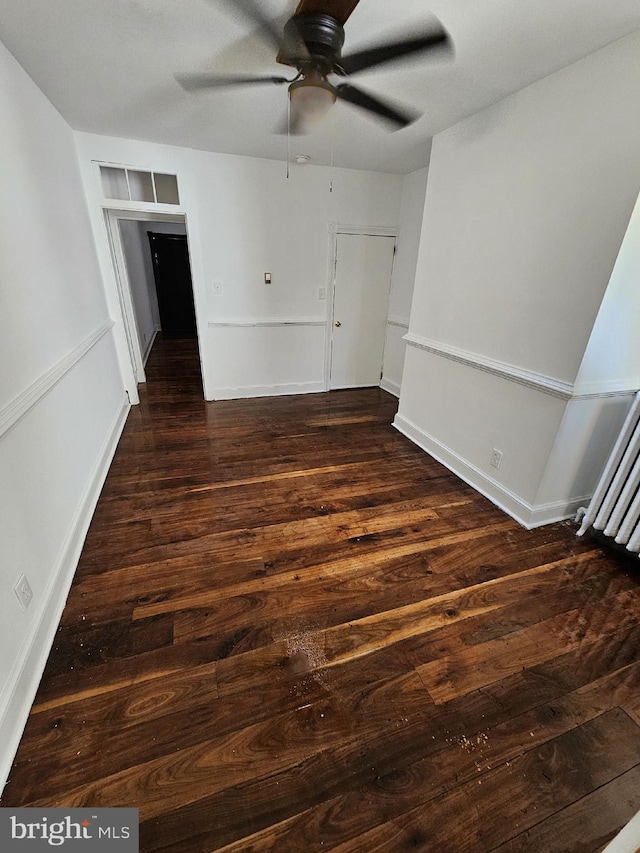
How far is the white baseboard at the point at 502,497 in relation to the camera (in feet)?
7.45

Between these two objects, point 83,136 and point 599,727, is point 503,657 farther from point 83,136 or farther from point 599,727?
point 83,136

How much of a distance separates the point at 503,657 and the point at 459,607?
0.26 meters

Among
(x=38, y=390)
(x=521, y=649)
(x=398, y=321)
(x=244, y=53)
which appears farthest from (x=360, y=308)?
(x=521, y=649)

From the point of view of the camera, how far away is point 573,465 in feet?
7.25

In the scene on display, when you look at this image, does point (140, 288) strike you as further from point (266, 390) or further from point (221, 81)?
point (221, 81)

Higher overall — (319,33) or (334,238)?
(319,33)

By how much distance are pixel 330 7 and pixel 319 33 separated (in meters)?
0.12

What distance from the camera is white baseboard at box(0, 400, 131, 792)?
115cm

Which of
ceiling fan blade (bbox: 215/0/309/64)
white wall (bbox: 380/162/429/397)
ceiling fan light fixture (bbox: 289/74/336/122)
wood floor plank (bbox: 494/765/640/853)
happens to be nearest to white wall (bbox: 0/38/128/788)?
ceiling fan blade (bbox: 215/0/309/64)

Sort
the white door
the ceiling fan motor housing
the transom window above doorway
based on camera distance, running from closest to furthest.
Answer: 1. the ceiling fan motor housing
2. the transom window above doorway
3. the white door

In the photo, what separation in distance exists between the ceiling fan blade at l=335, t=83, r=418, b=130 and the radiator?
1922mm

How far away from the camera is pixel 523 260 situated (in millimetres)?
2150
